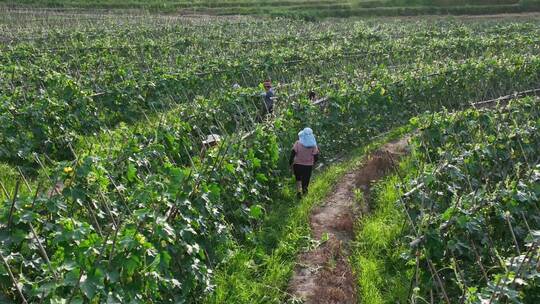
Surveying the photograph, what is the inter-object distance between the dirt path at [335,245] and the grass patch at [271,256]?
0.16 metres

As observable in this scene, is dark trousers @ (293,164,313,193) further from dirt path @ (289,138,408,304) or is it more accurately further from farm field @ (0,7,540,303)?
dirt path @ (289,138,408,304)

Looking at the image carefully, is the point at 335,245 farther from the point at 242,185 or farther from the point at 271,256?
the point at 242,185

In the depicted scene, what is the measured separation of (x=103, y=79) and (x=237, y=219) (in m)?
8.39

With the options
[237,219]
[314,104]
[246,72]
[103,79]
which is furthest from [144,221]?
[246,72]

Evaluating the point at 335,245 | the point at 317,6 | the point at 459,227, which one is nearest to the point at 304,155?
the point at 335,245

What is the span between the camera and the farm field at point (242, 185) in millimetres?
4867

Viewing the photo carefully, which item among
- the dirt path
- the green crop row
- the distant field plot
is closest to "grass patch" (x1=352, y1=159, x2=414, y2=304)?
the green crop row

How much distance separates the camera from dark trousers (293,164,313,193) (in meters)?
9.14

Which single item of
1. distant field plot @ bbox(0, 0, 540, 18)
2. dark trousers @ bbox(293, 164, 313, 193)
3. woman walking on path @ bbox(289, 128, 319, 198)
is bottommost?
dark trousers @ bbox(293, 164, 313, 193)

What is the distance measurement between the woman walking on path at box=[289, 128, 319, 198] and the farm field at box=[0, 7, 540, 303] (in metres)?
0.40

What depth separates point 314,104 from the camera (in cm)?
1148

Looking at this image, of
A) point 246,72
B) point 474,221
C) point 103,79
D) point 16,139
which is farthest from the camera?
point 246,72

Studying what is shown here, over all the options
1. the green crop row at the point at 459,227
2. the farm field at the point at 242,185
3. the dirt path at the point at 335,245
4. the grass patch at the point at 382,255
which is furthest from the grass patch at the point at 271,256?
the green crop row at the point at 459,227

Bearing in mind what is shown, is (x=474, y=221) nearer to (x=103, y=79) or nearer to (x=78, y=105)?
(x=78, y=105)
